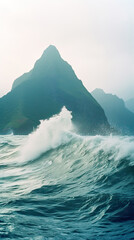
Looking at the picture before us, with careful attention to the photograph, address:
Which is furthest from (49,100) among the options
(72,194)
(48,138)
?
(72,194)

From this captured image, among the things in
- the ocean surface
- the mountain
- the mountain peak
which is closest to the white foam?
the ocean surface

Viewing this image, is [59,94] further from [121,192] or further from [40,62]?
[121,192]

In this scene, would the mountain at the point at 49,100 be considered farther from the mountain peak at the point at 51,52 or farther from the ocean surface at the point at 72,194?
the ocean surface at the point at 72,194

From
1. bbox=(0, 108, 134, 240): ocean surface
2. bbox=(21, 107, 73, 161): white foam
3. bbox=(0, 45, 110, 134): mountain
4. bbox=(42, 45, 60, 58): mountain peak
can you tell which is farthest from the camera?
bbox=(42, 45, 60, 58): mountain peak

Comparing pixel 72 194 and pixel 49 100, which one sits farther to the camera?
pixel 49 100

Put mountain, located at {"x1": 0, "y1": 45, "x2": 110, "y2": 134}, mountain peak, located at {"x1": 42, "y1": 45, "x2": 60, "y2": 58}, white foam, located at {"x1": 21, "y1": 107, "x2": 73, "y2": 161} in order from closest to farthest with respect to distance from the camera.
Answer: white foam, located at {"x1": 21, "y1": 107, "x2": 73, "y2": 161} < mountain, located at {"x1": 0, "y1": 45, "x2": 110, "y2": 134} < mountain peak, located at {"x1": 42, "y1": 45, "x2": 60, "y2": 58}

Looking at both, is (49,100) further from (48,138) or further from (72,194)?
(72,194)

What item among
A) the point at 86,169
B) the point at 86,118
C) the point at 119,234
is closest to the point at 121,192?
the point at 119,234

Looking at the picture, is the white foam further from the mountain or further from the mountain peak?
the mountain peak
